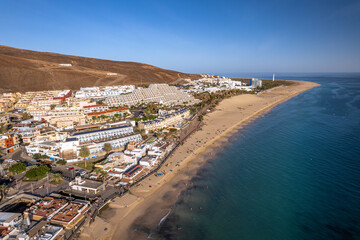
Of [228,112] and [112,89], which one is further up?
[112,89]

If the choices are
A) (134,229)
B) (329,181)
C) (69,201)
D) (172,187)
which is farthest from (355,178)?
(69,201)

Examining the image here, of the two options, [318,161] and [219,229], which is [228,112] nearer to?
[318,161]

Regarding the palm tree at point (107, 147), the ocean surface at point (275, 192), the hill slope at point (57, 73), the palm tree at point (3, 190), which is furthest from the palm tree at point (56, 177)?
the hill slope at point (57, 73)

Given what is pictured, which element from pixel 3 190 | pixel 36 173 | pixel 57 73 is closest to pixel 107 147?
pixel 36 173

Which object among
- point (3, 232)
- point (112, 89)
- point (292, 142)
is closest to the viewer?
point (3, 232)

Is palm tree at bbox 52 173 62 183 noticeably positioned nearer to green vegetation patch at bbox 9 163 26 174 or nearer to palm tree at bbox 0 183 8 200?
palm tree at bbox 0 183 8 200

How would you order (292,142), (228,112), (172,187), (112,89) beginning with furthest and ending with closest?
(112,89) < (228,112) < (292,142) < (172,187)

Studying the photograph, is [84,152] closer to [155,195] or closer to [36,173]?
[36,173]
